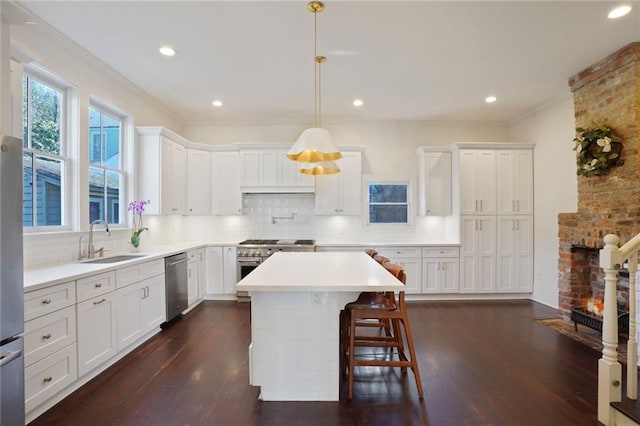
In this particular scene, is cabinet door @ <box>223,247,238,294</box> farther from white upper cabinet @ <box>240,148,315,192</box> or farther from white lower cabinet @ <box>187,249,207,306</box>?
white upper cabinet @ <box>240,148,315,192</box>

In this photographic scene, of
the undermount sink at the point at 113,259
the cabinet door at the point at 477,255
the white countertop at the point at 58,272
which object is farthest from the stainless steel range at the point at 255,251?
the cabinet door at the point at 477,255

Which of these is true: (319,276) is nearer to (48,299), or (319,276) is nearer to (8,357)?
(8,357)

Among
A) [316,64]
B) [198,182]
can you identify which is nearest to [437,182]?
[316,64]

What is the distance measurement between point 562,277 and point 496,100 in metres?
2.58

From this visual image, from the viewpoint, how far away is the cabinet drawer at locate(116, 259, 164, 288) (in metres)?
2.82

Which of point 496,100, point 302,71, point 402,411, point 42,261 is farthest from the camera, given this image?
point 496,100

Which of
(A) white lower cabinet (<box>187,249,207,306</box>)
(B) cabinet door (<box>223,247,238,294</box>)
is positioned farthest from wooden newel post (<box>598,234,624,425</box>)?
(A) white lower cabinet (<box>187,249,207,306</box>)

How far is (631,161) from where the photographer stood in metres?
3.06

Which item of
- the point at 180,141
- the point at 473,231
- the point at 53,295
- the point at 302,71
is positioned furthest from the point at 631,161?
the point at 180,141

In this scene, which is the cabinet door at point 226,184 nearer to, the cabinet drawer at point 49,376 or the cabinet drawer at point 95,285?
the cabinet drawer at point 95,285

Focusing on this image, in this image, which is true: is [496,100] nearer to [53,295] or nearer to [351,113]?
[351,113]

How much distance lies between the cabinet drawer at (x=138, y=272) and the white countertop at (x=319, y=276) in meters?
1.38

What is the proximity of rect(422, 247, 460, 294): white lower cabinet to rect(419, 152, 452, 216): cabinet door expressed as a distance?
0.67m

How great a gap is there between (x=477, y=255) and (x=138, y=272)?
4677 mm
